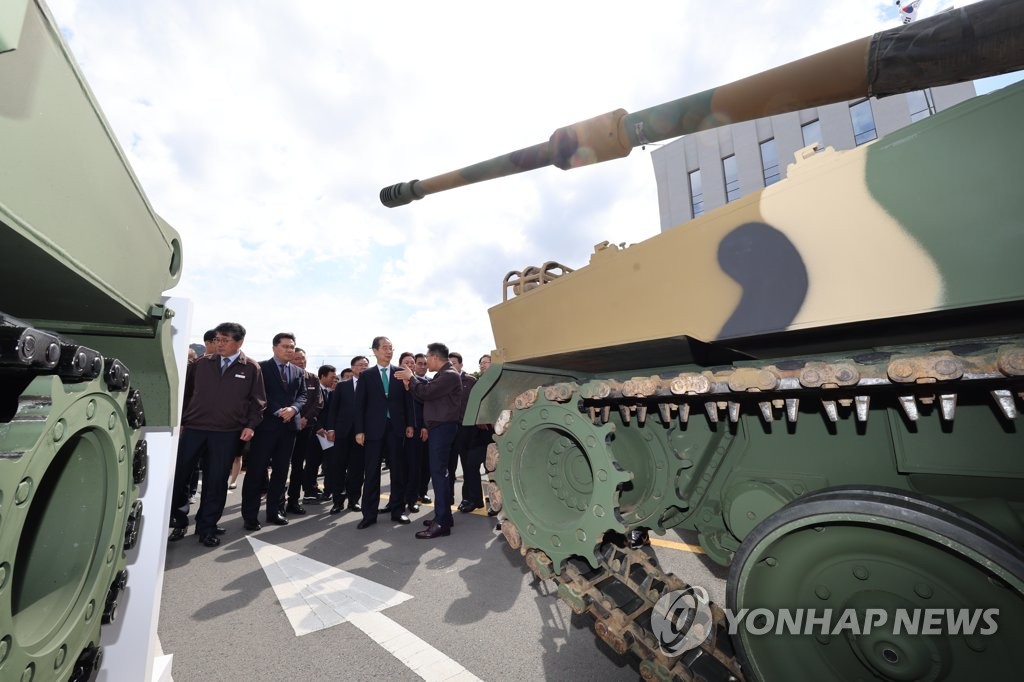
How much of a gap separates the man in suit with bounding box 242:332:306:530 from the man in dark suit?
662mm

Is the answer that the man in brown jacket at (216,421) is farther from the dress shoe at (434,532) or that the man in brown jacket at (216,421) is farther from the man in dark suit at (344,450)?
the dress shoe at (434,532)

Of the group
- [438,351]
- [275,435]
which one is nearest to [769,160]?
[438,351]

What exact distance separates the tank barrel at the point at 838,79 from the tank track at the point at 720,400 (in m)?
1.10

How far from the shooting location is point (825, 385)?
5.36ft

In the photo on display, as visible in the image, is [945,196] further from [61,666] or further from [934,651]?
[61,666]

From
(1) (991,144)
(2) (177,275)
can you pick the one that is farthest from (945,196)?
(2) (177,275)

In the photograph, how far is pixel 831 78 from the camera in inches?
81.5

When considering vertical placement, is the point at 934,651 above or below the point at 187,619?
above

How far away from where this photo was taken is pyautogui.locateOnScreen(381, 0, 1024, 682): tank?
4.76 ft

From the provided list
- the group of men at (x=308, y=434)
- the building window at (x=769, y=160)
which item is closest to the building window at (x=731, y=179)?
the building window at (x=769, y=160)


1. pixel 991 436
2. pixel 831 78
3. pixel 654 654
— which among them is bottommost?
pixel 654 654

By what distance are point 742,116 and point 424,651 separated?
3.38 meters

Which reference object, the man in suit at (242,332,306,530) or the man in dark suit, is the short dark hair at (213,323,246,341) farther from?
the man in dark suit

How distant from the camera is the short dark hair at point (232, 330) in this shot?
483 centimetres
